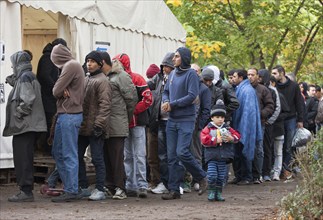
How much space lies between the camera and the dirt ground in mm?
10281

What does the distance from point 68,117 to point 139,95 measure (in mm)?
1420

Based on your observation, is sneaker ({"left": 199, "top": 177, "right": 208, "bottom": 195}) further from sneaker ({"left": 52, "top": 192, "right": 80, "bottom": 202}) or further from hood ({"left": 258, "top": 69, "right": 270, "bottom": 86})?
hood ({"left": 258, "top": 69, "right": 270, "bottom": 86})

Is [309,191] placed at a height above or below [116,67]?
below

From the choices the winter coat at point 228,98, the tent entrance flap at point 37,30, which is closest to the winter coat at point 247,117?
the winter coat at point 228,98

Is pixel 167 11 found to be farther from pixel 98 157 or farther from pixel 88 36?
pixel 98 157

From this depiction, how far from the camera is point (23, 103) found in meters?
11.4

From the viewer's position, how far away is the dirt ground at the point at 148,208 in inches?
405

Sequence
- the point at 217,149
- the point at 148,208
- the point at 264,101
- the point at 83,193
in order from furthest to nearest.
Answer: the point at 264,101 → the point at 83,193 → the point at 217,149 → the point at 148,208

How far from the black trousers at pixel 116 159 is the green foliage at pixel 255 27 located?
1077 cm

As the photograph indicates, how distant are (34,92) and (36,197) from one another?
170 centimetres

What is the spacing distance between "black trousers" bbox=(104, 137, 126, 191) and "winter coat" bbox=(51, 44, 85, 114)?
0.79 m

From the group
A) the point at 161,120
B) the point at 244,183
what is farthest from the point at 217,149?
the point at 244,183

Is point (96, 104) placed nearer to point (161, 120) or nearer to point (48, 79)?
point (161, 120)

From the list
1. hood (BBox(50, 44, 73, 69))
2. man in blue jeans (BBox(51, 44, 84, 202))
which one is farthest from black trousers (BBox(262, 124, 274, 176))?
hood (BBox(50, 44, 73, 69))
